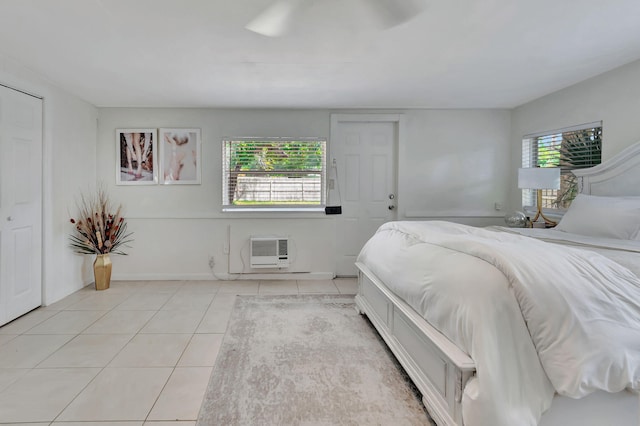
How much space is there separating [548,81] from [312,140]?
2.69 m

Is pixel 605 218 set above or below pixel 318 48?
below

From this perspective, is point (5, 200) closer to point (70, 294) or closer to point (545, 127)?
point (70, 294)

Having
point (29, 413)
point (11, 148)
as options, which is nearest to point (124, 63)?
point (11, 148)

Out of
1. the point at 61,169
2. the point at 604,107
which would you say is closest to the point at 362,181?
the point at 604,107

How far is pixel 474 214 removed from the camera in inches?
180

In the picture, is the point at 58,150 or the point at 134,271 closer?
the point at 58,150

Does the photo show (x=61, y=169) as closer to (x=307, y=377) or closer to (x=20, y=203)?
(x=20, y=203)

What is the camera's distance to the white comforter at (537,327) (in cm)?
121

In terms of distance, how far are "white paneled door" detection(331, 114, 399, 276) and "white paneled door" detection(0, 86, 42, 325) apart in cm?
325

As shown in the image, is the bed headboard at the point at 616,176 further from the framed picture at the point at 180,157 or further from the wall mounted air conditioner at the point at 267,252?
the framed picture at the point at 180,157

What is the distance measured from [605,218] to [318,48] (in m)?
2.57

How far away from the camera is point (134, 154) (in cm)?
438

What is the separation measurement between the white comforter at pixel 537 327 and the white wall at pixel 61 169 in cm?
388

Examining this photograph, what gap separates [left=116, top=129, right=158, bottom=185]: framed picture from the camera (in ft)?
14.3
